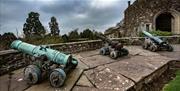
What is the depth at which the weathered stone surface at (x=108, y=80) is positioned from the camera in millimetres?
7461

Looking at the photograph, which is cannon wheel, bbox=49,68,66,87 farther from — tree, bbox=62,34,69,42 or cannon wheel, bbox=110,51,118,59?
tree, bbox=62,34,69,42

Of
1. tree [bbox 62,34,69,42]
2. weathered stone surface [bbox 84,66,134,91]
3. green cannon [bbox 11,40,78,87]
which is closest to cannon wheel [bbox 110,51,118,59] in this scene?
weathered stone surface [bbox 84,66,134,91]

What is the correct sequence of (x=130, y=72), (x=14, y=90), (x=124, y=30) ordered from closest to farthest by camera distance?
(x=14, y=90)
(x=130, y=72)
(x=124, y=30)

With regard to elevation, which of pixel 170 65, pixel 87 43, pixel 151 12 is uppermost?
pixel 151 12

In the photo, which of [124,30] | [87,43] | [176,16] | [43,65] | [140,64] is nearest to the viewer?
[43,65]

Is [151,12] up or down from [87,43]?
up

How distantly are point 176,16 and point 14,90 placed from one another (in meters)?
19.6

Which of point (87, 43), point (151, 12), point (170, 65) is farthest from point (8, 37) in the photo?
point (151, 12)

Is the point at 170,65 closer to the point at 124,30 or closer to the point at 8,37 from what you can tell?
the point at 8,37

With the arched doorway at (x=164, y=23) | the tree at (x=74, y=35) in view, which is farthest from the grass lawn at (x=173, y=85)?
the arched doorway at (x=164, y=23)

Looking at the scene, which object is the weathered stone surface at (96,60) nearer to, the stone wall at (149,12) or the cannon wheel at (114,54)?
the cannon wheel at (114,54)

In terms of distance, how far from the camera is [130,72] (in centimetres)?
870

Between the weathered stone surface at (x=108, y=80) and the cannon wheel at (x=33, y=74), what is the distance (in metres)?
1.42

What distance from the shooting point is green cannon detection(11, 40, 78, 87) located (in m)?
7.08
